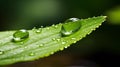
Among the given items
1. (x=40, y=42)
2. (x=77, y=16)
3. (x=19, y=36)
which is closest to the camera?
(x=40, y=42)

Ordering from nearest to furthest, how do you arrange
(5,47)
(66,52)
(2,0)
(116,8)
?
1. (5,47)
2. (116,8)
3. (2,0)
4. (66,52)

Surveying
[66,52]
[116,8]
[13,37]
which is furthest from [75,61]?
[13,37]

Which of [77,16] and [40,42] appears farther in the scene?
[77,16]

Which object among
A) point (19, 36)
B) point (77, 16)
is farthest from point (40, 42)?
point (77, 16)

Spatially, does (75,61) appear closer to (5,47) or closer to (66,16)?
(66,16)

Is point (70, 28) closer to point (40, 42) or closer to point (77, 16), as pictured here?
point (40, 42)

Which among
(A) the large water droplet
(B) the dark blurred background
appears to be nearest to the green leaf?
(A) the large water droplet

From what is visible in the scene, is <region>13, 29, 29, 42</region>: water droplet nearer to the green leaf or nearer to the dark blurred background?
the green leaf

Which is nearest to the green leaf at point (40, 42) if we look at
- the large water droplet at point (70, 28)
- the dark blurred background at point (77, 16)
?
the large water droplet at point (70, 28)
